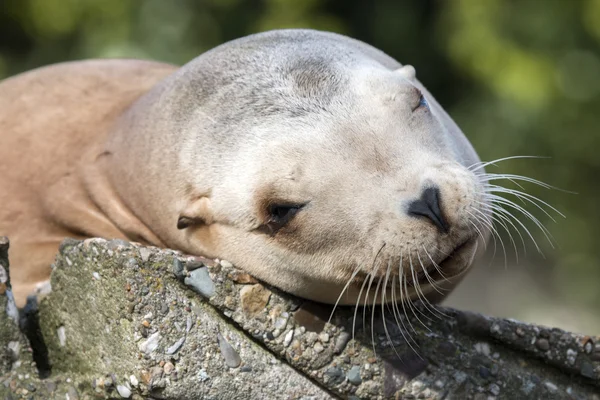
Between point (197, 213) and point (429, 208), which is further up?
point (429, 208)

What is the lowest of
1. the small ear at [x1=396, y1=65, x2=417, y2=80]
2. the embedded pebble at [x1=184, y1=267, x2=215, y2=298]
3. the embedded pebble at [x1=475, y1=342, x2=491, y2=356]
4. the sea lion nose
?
the embedded pebble at [x1=475, y1=342, x2=491, y2=356]

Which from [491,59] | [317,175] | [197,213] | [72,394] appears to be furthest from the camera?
[491,59]

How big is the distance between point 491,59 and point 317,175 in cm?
727

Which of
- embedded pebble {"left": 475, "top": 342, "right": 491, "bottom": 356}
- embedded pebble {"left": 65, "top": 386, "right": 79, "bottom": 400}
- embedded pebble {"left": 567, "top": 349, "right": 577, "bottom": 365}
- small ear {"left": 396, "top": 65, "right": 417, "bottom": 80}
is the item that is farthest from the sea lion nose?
embedded pebble {"left": 65, "top": 386, "right": 79, "bottom": 400}

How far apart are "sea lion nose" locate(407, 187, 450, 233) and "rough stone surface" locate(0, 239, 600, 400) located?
53 centimetres

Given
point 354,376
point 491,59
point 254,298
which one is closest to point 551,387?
point 354,376

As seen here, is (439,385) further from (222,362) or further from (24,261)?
(24,261)

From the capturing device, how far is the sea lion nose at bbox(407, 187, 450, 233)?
11.2 feet

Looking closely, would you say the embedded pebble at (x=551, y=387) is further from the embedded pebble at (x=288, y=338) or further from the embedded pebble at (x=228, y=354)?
the embedded pebble at (x=228, y=354)

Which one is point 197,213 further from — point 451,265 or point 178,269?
point 451,265

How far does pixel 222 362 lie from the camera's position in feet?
11.2

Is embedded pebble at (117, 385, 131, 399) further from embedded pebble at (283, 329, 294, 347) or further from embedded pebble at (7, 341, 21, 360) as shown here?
embedded pebble at (283, 329, 294, 347)

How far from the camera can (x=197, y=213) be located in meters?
4.04

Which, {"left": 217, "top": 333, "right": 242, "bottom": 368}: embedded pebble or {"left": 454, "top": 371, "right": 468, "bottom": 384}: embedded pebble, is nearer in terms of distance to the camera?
{"left": 217, "top": 333, "right": 242, "bottom": 368}: embedded pebble
